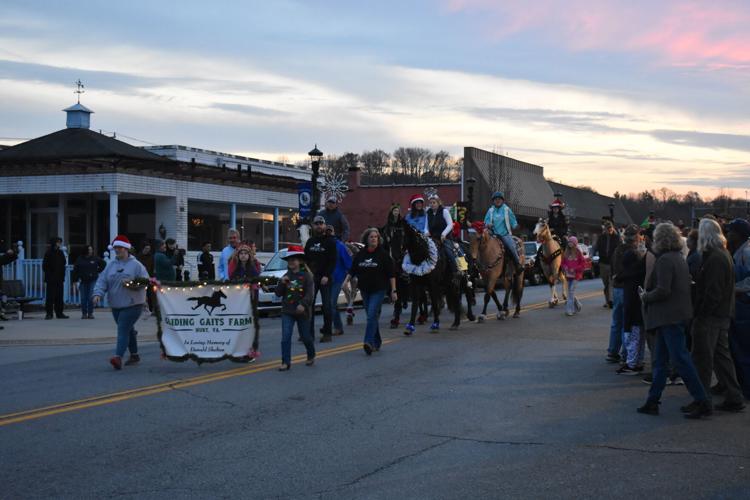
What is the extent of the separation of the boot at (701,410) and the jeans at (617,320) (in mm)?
3159

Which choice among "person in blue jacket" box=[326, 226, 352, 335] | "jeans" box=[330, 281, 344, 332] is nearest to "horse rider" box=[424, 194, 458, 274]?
"person in blue jacket" box=[326, 226, 352, 335]

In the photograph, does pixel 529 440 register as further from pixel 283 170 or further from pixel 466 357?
pixel 283 170

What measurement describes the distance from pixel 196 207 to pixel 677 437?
2943 cm

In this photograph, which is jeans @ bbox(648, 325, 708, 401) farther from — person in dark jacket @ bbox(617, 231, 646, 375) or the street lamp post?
the street lamp post

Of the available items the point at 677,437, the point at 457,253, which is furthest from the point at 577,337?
the point at 677,437

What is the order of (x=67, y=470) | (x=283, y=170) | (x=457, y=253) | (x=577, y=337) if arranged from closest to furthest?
(x=67, y=470) < (x=577, y=337) < (x=457, y=253) < (x=283, y=170)

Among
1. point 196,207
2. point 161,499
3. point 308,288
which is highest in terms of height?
point 196,207

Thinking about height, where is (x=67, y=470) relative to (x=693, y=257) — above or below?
below

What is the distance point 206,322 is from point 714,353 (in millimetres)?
7119

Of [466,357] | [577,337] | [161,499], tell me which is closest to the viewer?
[161,499]

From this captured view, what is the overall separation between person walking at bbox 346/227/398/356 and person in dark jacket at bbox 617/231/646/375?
385 centimetres

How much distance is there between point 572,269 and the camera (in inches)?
841

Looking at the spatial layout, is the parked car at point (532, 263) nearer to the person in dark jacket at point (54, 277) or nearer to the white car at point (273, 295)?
the white car at point (273, 295)

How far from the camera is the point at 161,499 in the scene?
654 centimetres
